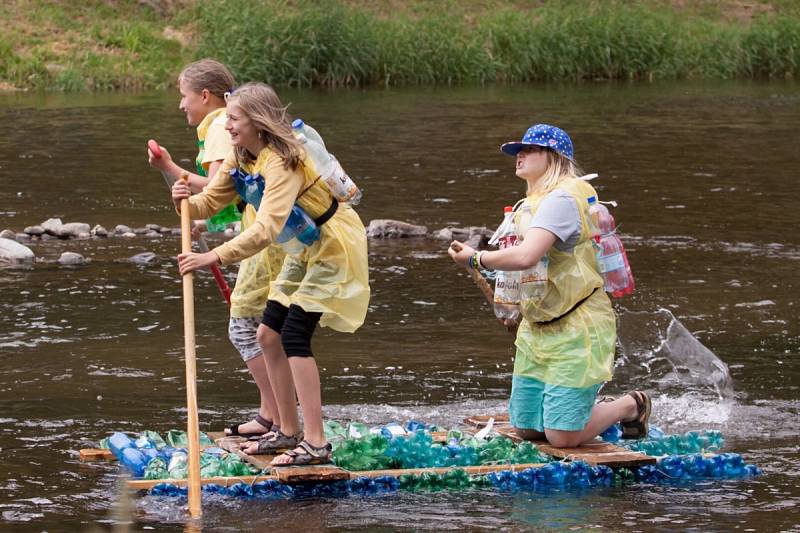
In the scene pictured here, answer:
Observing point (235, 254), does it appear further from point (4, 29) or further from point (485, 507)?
point (4, 29)

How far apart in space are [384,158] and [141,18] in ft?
56.3

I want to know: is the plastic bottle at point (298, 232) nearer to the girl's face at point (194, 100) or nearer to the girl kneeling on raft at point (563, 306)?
the girl kneeling on raft at point (563, 306)

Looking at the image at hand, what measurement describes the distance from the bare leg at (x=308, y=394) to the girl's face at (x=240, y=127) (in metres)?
0.98

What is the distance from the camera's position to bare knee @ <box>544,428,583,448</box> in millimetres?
7234

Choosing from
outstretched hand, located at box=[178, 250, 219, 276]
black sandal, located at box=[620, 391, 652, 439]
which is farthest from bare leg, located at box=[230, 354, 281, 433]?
black sandal, located at box=[620, 391, 652, 439]

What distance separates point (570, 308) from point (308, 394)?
1.32 meters

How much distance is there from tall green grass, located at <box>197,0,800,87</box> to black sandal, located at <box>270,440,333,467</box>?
925 inches

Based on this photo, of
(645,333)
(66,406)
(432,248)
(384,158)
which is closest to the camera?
(66,406)

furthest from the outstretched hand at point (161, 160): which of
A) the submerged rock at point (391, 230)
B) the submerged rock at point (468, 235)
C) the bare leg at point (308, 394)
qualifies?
the submerged rock at point (391, 230)

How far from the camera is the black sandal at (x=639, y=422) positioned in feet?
24.7

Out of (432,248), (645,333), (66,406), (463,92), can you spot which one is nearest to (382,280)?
(432,248)

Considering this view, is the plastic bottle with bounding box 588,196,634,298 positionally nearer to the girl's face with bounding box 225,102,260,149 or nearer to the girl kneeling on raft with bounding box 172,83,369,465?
the girl kneeling on raft with bounding box 172,83,369,465

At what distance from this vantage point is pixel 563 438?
7254mm

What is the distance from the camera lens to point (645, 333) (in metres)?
10.5
